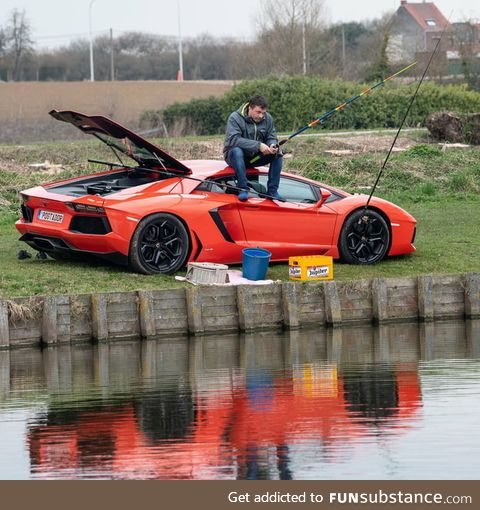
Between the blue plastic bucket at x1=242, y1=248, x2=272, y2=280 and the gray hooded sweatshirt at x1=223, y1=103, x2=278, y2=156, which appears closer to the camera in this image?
the blue plastic bucket at x1=242, y1=248, x2=272, y2=280

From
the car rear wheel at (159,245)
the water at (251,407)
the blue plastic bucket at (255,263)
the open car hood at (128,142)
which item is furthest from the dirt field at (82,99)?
the water at (251,407)

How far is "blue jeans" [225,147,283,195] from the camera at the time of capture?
19.1 m

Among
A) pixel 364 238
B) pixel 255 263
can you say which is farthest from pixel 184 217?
pixel 364 238

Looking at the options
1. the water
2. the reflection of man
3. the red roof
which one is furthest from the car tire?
the red roof

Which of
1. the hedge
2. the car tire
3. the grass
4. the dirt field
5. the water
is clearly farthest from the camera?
the dirt field

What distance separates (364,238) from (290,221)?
1149 millimetres

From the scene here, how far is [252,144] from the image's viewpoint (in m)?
19.2

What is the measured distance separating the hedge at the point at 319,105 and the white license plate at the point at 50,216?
25.1 m

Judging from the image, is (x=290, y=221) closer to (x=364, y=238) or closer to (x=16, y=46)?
(x=364, y=238)

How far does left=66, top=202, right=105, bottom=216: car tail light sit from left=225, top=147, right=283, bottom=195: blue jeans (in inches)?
76.9

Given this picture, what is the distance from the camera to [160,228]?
18.5m

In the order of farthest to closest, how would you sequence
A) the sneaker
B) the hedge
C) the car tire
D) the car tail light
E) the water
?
the hedge, the car tire, the sneaker, the car tail light, the water

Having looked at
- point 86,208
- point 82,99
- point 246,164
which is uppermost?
point 82,99

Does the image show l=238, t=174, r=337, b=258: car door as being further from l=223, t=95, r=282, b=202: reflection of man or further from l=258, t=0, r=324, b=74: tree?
l=258, t=0, r=324, b=74: tree
